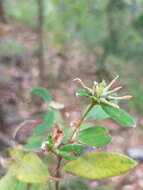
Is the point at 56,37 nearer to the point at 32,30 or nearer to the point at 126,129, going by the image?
the point at 32,30

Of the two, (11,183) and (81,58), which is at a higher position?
(81,58)

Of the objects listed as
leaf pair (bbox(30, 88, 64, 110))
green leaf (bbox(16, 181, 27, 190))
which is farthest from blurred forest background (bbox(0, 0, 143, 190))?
green leaf (bbox(16, 181, 27, 190))

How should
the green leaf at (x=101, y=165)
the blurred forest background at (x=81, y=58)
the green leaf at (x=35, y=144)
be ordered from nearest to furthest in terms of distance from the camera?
the green leaf at (x=101, y=165), the green leaf at (x=35, y=144), the blurred forest background at (x=81, y=58)

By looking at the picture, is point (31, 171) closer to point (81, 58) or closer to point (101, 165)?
point (101, 165)

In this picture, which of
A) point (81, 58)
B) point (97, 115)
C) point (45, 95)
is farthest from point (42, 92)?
point (81, 58)

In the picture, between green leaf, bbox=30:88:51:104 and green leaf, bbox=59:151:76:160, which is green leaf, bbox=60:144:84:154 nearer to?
green leaf, bbox=59:151:76:160

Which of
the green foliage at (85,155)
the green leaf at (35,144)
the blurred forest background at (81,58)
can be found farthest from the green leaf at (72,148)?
the blurred forest background at (81,58)

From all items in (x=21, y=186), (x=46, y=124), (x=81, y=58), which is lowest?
(x=21, y=186)

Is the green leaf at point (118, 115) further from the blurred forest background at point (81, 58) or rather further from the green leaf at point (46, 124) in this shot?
the blurred forest background at point (81, 58)
